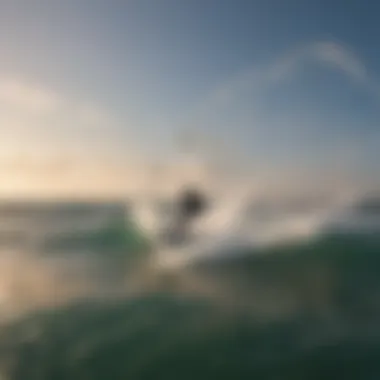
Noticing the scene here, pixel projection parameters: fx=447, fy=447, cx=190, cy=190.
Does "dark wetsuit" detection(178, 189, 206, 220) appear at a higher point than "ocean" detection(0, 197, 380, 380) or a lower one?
higher

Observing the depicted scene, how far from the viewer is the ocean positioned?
262 centimetres

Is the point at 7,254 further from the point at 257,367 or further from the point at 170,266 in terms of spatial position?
the point at 257,367

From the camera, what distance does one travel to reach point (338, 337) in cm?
274

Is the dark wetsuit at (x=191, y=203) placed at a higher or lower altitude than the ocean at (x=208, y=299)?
higher

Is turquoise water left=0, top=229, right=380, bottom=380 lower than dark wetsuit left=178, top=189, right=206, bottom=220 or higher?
lower

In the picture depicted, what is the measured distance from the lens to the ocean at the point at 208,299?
2.62 meters

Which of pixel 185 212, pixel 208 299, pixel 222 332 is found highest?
pixel 185 212

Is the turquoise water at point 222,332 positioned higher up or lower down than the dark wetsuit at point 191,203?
lower down

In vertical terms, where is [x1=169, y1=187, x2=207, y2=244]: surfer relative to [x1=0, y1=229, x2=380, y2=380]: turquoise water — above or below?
above

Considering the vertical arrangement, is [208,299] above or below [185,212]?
below

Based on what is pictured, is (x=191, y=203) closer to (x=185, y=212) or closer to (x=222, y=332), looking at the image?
(x=185, y=212)

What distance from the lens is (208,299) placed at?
9.91ft

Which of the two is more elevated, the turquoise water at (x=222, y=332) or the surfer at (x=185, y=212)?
the surfer at (x=185, y=212)

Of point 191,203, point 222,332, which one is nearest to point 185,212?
point 191,203
